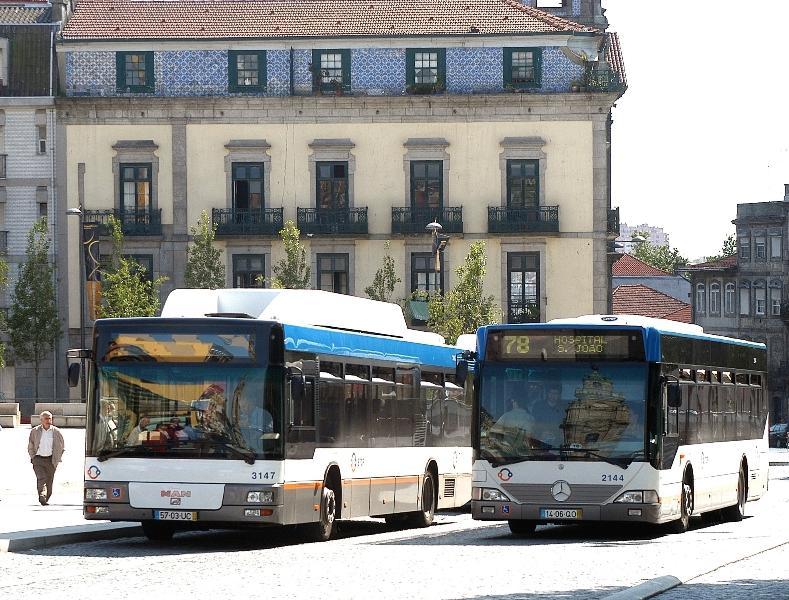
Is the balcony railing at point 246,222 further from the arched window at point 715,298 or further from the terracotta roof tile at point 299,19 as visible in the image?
the arched window at point 715,298

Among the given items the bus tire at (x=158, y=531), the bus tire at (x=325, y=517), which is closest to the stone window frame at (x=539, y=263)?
the bus tire at (x=325, y=517)

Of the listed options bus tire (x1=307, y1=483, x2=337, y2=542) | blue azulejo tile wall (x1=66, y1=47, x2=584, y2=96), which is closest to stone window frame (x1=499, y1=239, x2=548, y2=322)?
blue azulejo tile wall (x1=66, y1=47, x2=584, y2=96)

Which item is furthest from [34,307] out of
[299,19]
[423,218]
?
[299,19]

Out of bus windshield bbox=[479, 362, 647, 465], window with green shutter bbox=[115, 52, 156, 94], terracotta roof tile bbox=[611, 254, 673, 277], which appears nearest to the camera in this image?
bus windshield bbox=[479, 362, 647, 465]

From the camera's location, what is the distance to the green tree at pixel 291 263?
6000 centimetres

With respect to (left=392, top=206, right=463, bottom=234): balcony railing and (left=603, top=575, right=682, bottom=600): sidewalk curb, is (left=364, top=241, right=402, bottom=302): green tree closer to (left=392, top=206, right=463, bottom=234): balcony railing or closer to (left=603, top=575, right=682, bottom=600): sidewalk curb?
(left=392, top=206, right=463, bottom=234): balcony railing

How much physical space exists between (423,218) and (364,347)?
3955 centimetres

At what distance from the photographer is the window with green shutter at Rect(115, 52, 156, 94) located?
208ft

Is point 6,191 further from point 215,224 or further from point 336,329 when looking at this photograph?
point 336,329

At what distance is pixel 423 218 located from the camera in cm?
6312

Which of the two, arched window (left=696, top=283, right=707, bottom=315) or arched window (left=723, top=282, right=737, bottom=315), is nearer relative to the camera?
arched window (left=723, top=282, right=737, bottom=315)

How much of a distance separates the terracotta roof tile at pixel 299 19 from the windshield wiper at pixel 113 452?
43669mm

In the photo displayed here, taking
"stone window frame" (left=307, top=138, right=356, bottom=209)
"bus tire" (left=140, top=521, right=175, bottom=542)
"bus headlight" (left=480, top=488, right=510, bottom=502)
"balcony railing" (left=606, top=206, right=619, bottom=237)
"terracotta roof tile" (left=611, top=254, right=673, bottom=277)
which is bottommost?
"bus tire" (left=140, top=521, right=175, bottom=542)

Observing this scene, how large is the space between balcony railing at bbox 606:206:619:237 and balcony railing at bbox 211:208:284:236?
38.3 ft
